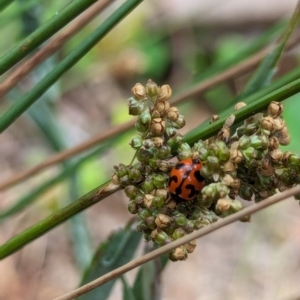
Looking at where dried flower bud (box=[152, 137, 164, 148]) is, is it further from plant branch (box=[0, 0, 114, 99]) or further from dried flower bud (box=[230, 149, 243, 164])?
plant branch (box=[0, 0, 114, 99])

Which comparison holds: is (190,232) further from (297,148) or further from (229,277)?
(229,277)

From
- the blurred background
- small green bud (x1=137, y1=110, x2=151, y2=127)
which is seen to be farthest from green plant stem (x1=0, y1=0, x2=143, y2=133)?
the blurred background

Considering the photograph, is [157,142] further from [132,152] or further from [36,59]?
[132,152]

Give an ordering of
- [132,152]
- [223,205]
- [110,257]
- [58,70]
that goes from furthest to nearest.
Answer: [132,152] → [110,257] → [58,70] → [223,205]

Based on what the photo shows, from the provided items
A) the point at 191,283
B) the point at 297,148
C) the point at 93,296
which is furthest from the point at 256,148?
the point at 191,283

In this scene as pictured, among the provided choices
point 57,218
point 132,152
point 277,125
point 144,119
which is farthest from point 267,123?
point 132,152

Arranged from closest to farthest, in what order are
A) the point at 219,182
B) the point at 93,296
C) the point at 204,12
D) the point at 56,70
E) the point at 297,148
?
1. the point at 219,182
2. the point at 56,70
3. the point at 93,296
4. the point at 297,148
5. the point at 204,12
